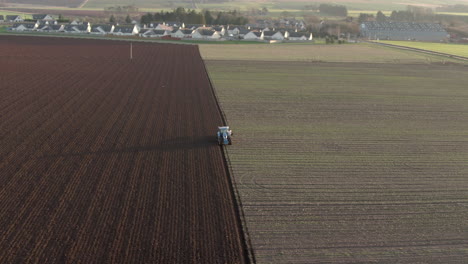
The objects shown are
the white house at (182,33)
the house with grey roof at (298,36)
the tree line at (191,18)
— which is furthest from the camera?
the tree line at (191,18)

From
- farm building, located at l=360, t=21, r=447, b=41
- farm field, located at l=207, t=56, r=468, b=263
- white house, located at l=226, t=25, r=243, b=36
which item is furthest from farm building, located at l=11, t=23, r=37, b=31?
farm building, located at l=360, t=21, r=447, b=41

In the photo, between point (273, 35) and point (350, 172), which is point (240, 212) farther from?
point (273, 35)

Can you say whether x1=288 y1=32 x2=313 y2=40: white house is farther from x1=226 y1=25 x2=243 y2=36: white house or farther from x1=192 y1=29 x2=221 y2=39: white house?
x1=192 y1=29 x2=221 y2=39: white house

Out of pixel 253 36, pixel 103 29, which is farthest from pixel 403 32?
pixel 103 29

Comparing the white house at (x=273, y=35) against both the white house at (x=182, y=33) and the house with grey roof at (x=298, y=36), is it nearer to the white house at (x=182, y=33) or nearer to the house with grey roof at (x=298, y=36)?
the house with grey roof at (x=298, y=36)

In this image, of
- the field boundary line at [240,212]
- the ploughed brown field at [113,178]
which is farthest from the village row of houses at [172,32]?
the field boundary line at [240,212]

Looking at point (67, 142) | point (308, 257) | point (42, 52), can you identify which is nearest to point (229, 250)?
point (308, 257)
